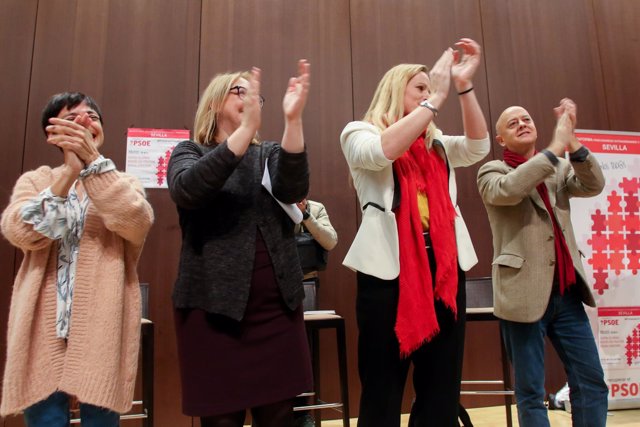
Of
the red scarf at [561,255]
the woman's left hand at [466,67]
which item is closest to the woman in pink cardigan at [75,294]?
the woman's left hand at [466,67]

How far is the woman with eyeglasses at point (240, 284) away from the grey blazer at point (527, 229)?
3.06 ft

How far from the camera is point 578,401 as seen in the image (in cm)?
185

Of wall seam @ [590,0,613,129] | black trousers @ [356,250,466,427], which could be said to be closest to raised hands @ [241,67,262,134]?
black trousers @ [356,250,466,427]

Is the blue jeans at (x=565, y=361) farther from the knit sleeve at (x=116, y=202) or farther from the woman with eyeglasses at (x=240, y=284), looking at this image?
the knit sleeve at (x=116, y=202)

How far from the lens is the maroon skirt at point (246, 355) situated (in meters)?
1.25

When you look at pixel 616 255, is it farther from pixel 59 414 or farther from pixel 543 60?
pixel 59 414

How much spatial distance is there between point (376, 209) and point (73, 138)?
34.2 inches

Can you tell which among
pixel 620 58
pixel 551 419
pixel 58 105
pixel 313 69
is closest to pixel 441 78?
pixel 58 105

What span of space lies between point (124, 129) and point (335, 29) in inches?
66.0

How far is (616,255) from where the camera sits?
11.1 ft

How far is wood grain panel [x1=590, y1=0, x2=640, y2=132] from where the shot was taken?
405cm

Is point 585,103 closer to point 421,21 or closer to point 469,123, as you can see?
point 421,21

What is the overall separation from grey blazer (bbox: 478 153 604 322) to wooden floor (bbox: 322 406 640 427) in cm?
136

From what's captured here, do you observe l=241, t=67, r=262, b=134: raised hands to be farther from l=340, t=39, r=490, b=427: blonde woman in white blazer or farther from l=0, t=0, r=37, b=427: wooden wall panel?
l=0, t=0, r=37, b=427: wooden wall panel
